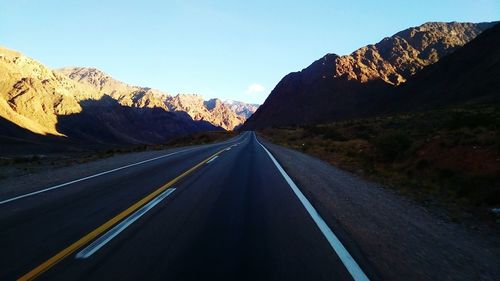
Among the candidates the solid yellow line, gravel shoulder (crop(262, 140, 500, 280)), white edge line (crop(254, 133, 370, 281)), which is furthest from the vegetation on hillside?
Answer: the solid yellow line

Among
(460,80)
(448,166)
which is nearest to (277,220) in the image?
(448,166)

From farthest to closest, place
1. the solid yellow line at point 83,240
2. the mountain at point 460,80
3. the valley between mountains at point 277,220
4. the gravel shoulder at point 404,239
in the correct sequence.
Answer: the mountain at point 460,80 → the gravel shoulder at point 404,239 → the valley between mountains at point 277,220 → the solid yellow line at point 83,240

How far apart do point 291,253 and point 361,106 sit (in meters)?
142

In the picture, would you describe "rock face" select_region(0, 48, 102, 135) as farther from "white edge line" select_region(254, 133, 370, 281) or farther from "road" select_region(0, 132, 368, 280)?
"white edge line" select_region(254, 133, 370, 281)

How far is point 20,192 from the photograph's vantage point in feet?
37.4

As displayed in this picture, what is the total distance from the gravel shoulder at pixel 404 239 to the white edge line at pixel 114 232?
342 cm

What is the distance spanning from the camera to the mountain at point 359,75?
A: 154m

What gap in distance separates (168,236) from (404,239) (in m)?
3.68

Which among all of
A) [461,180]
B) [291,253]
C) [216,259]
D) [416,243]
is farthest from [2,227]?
[461,180]

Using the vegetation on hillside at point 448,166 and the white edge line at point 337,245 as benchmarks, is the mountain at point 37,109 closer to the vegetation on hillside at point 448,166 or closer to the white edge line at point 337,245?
the vegetation on hillside at point 448,166

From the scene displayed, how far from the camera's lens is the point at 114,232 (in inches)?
272

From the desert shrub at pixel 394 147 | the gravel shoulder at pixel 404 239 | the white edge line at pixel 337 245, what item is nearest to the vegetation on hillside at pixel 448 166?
the desert shrub at pixel 394 147

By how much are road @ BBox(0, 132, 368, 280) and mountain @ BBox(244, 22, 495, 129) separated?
12945 cm

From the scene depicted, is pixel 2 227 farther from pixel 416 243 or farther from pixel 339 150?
pixel 339 150
